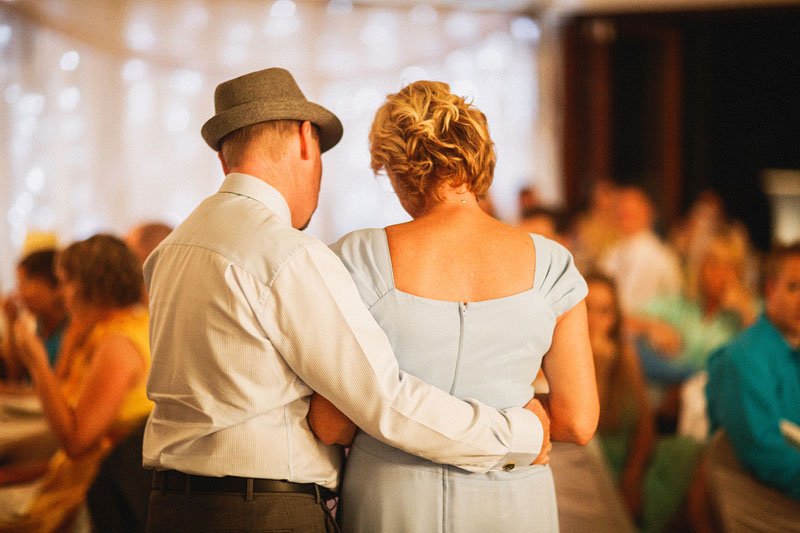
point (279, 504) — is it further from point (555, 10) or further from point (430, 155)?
point (555, 10)

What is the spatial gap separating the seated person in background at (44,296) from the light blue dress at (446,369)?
2.18 meters

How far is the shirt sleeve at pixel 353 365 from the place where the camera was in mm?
1288

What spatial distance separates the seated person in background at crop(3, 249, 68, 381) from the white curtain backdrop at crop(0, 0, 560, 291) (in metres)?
1.79

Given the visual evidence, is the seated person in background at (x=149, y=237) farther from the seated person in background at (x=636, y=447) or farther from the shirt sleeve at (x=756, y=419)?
the shirt sleeve at (x=756, y=419)

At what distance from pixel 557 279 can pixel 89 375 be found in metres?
1.50

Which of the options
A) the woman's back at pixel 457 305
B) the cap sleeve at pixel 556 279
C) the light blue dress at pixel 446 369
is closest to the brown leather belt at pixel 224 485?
the light blue dress at pixel 446 369

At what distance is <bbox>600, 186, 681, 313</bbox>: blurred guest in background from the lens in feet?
16.5

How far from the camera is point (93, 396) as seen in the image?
2207 millimetres

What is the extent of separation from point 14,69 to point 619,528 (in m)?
4.48

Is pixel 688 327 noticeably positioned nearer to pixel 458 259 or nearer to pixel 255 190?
pixel 458 259

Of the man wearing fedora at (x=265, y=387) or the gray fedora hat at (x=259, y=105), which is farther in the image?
the gray fedora hat at (x=259, y=105)

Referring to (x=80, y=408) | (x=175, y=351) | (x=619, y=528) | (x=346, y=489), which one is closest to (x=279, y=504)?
(x=346, y=489)

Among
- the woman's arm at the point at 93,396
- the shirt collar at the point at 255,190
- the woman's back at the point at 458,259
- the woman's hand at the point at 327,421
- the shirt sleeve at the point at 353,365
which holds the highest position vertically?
the shirt collar at the point at 255,190

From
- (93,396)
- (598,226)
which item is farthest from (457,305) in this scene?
(598,226)
